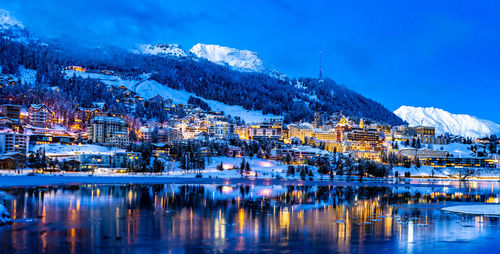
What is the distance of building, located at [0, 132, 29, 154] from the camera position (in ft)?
386

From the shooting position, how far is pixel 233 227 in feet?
111

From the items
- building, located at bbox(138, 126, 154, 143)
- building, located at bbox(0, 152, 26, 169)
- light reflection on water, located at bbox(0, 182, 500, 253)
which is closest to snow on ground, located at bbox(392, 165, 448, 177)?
building, located at bbox(138, 126, 154, 143)

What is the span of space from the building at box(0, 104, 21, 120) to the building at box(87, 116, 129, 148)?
22462 millimetres

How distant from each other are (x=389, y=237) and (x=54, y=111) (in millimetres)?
159814

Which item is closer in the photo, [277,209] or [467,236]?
[467,236]

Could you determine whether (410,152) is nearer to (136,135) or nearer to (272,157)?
(272,157)

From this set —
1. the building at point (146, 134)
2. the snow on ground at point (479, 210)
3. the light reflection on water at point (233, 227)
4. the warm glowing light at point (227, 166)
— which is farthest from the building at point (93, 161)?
the snow on ground at point (479, 210)

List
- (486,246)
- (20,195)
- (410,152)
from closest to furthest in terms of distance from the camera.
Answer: (486,246), (20,195), (410,152)

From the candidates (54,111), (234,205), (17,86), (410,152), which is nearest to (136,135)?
(54,111)

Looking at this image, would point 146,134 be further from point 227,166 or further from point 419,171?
point 419,171

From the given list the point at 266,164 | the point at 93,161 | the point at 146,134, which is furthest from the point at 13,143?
the point at 266,164

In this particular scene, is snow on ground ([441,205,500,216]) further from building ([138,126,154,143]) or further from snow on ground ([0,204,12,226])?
building ([138,126,154,143])

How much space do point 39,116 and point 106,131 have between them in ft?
70.2

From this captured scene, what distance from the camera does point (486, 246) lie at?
1095 inches
